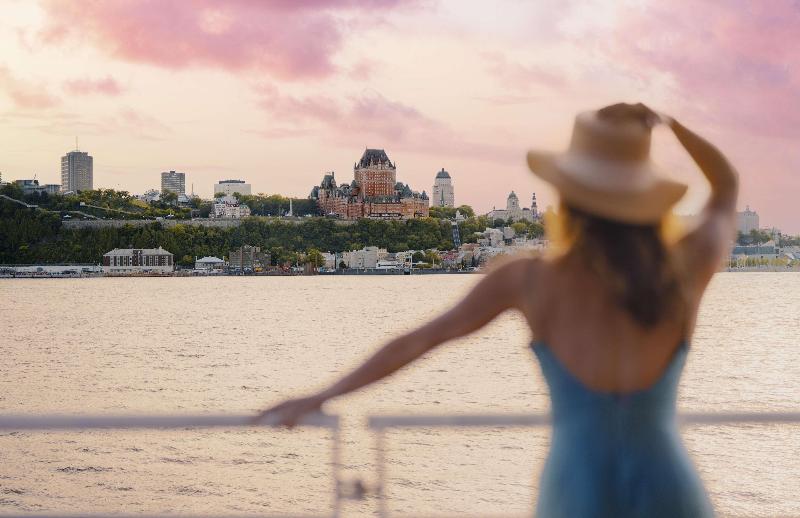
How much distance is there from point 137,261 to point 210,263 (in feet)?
27.4

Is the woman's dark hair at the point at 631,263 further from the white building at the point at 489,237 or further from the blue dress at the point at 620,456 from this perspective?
the white building at the point at 489,237

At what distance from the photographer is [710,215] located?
1359mm

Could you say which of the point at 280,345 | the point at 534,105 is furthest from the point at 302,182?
the point at 280,345

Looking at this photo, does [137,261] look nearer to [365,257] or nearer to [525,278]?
[365,257]

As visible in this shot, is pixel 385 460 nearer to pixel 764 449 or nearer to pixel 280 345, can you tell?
pixel 764 449

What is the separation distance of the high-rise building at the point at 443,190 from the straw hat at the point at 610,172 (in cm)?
17052

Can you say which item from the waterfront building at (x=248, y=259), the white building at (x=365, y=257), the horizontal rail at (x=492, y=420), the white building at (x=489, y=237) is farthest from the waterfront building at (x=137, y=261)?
the horizontal rail at (x=492, y=420)

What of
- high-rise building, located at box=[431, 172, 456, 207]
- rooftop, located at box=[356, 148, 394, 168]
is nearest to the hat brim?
rooftop, located at box=[356, 148, 394, 168]

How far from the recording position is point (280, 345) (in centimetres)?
4838

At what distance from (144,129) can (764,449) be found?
98.7 meters

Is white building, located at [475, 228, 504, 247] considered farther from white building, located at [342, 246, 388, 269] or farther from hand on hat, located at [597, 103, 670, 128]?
hand on hat, located at [597, 103, 670, 128]

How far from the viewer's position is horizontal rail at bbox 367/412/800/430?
85.4 inches

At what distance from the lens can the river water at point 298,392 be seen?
1702cm

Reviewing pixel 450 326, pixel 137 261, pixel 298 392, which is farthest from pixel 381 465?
pixel 137 261
